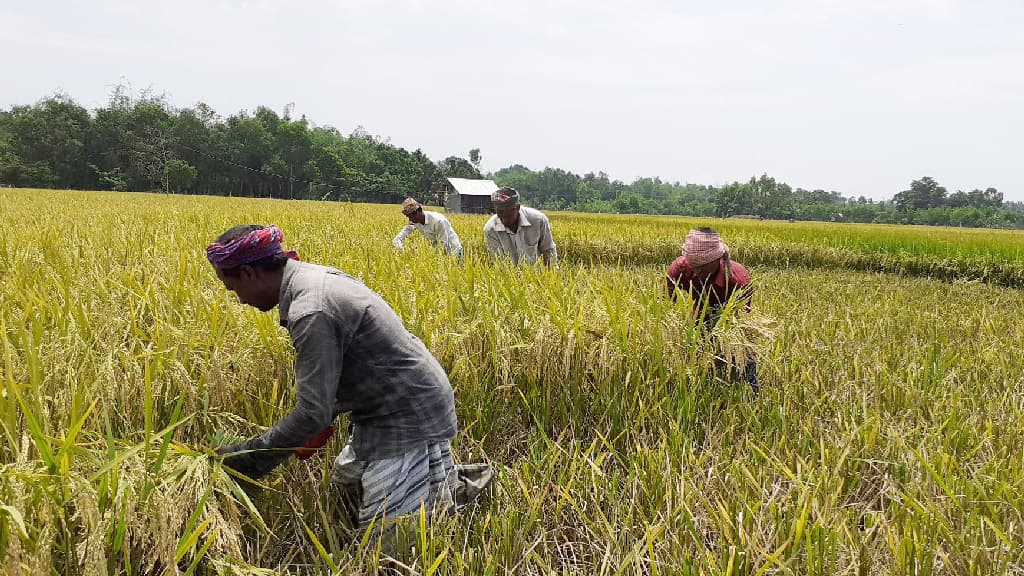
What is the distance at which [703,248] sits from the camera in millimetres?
3205

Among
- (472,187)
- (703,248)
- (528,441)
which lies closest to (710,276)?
(703,248)

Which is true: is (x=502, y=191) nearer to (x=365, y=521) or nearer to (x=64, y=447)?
(x=365, y=521)

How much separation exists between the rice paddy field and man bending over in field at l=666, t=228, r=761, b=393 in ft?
0.76

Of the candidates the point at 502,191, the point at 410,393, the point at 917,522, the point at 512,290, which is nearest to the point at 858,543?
the point at 917,522

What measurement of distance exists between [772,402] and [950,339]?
346 cm

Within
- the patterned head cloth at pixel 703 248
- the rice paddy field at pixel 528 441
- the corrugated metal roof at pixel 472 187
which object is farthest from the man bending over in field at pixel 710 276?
the corrugated metal roof at pixel 472 187

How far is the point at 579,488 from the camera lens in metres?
2.25

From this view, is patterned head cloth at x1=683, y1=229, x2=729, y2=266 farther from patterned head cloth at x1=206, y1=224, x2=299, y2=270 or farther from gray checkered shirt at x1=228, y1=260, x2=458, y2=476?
patterned head cloth at x1=206, y1=224, x2=299, y2=270

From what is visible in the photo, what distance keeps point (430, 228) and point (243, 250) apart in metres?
Answer: 4.74

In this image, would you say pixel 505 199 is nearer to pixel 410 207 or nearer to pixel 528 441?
pixel 410 207

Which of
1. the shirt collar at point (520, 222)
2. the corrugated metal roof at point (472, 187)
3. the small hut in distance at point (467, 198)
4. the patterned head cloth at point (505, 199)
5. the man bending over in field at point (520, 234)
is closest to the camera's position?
the patterned head cloth at point (505, 199)

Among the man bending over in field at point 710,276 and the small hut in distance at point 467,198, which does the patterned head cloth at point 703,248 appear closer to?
the man bending over in field at point 710,276

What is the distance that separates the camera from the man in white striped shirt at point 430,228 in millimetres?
5984

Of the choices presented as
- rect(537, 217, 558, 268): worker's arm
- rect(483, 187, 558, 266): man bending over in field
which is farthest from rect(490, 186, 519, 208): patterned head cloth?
rect(537, 217, 558, 268): worker's arm
